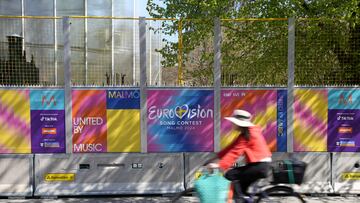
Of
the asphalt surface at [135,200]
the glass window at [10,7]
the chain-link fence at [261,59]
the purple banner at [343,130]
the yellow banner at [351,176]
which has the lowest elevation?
the asphalt surface at [135,200]

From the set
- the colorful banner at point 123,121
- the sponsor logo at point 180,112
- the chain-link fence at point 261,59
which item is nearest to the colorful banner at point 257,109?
the chain-link fence at point 261,59

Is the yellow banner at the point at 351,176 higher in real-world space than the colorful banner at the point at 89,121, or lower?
lower

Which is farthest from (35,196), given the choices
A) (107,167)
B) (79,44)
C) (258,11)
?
(258,11)

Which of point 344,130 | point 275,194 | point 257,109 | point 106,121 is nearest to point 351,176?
point 344,130

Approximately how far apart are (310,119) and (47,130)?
15.9 ft

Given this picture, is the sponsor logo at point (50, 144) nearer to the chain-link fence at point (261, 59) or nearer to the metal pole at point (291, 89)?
the chain-link fence at point (261, 59)

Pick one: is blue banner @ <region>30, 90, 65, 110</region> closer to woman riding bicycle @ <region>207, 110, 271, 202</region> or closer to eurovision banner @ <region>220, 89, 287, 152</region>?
eurovision banner @ <region>220, 89, 287, 152</region>

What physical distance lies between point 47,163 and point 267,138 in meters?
4.08

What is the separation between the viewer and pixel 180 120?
7.50m

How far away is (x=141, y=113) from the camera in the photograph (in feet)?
24.3

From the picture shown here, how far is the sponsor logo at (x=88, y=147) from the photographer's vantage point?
24.3 feet

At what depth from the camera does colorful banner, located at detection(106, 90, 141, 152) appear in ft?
24.2

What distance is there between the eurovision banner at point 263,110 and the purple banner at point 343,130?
89 centimetres

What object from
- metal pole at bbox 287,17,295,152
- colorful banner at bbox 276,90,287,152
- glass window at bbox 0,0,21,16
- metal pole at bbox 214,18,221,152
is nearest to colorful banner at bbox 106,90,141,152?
metal pole at bbox 214,18,221,152
